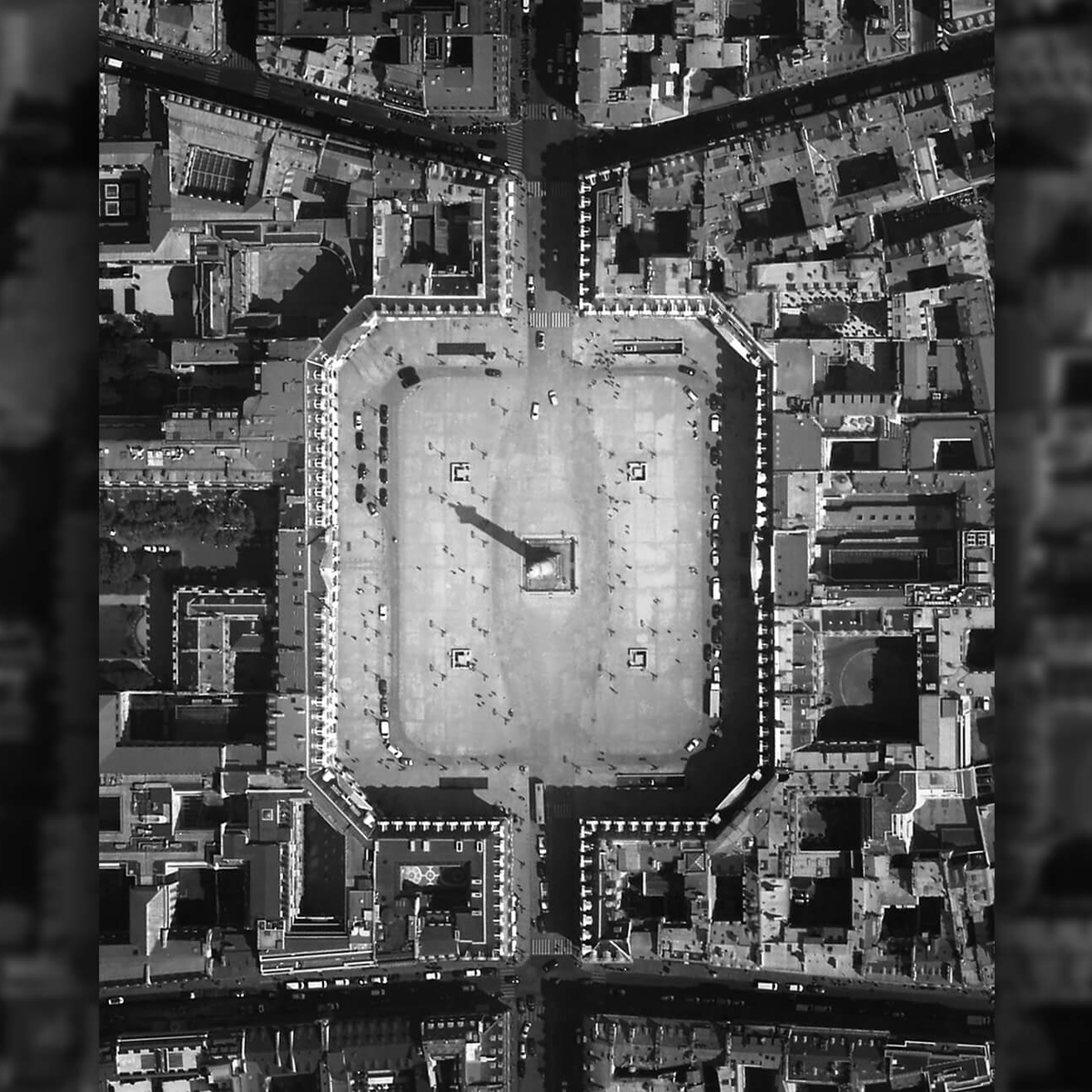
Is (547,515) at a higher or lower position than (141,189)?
lower

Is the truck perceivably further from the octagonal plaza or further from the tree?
the tree

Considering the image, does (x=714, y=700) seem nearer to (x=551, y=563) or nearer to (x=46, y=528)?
(x=551, y=563)

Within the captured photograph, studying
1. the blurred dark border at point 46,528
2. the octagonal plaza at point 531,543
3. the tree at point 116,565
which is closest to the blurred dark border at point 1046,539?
the blurred dark border at point 46,528

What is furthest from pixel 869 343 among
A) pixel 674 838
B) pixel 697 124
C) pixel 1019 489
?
pixel 1019 489

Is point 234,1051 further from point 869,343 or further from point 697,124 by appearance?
point 697,124

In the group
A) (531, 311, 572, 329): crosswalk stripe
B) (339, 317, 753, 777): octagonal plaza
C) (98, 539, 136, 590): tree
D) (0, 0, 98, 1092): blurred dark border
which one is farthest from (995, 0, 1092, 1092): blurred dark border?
(98, 539, 136, 590): tree
